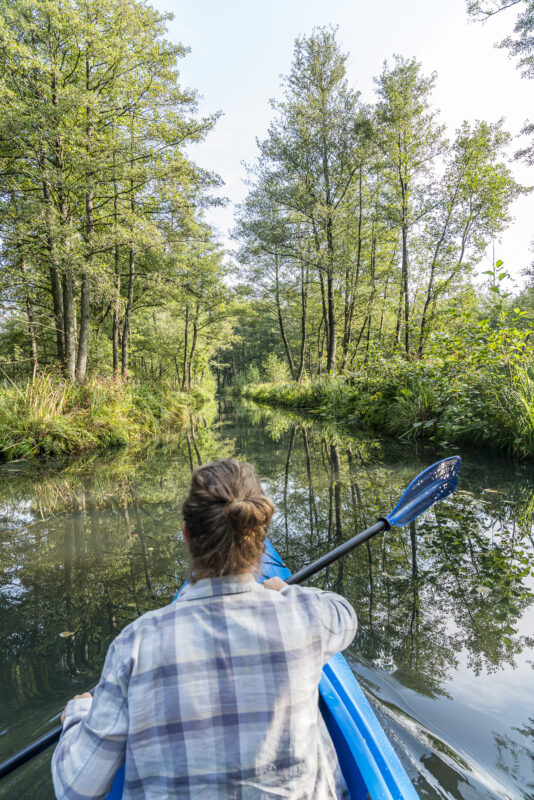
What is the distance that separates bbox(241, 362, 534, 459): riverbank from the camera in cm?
574

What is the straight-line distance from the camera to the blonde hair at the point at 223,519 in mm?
922

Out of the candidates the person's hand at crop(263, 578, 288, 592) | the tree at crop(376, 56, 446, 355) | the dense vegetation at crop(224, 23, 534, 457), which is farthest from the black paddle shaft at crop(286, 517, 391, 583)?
the tree at crop(376, 56, 446, 355)

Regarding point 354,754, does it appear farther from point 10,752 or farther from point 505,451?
point 505,451

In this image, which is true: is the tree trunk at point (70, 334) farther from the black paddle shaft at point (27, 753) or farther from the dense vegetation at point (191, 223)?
the black paddle shaft at point (27, 753)

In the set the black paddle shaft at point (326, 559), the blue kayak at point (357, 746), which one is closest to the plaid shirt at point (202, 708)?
the blue kayak at point (357, 746)

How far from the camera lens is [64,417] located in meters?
7.95

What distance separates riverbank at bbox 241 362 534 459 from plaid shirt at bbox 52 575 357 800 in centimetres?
583

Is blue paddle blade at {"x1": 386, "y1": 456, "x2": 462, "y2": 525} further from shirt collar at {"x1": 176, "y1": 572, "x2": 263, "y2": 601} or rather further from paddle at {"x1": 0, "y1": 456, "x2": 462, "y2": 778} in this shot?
shirt collar at {"x1": 176, "y1": 572, "x2": 263, "y2": 601}

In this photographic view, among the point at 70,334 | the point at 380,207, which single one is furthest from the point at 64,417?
the point at 380,207

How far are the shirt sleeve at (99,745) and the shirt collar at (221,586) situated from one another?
190 millimetres

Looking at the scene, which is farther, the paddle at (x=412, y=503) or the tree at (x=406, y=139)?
the tree at (x=406, y=139)

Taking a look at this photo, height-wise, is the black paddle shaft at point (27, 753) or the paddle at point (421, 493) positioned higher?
the paddle at point (421, 493)

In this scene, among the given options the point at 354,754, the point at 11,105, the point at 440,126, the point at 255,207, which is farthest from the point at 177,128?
the point at 354,754

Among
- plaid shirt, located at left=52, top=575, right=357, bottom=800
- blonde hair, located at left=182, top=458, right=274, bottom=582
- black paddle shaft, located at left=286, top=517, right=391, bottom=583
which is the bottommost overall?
black paddle shaft, located at left=286, top=517, right=391, bottom=583
